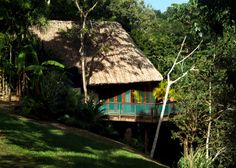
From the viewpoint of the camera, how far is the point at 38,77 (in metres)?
21.4

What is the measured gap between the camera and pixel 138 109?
27.3 meters

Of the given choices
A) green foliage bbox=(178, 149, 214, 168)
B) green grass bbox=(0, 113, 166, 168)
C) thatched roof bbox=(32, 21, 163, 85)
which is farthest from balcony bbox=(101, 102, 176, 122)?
green grass bbox=(0, 113, 166, 168)

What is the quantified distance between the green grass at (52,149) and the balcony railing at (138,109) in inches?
354

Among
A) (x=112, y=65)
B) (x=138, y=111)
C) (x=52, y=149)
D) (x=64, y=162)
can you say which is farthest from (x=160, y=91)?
(x=64, y=162)

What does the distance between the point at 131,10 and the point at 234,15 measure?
45.4 metres

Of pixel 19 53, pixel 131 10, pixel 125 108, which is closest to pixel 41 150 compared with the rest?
pixel 19 53

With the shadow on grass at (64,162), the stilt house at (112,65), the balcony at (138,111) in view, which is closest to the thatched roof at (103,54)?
the stilt house at (112,65)

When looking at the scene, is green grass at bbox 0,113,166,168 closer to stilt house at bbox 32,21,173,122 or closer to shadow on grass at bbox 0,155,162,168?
shadow on grass at bbox 0,155,162,168

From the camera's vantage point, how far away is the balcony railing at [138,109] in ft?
88.8

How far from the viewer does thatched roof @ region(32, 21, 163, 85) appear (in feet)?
96.2

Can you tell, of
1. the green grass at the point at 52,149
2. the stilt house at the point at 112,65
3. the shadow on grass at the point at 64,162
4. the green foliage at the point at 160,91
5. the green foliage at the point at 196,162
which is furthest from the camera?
the green foliage at the point at 160,91

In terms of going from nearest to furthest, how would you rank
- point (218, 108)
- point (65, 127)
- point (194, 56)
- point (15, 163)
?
point (15, 163), point (65, 127), point (218, 108), point (194, 56)

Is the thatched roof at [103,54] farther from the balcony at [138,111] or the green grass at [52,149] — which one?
the green grass at [52,149]

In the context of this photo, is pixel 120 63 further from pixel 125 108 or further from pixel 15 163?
pixel 15 163
